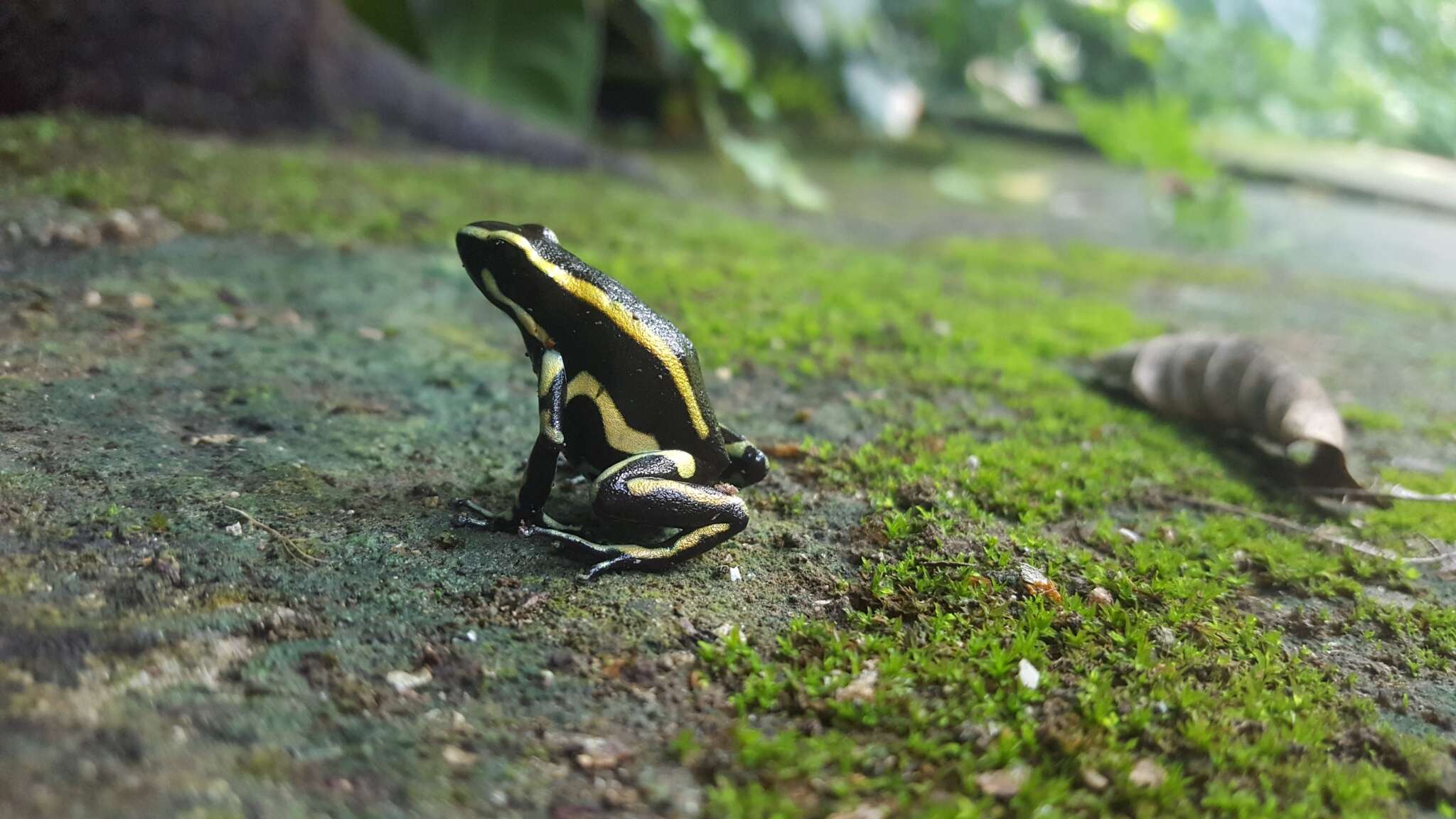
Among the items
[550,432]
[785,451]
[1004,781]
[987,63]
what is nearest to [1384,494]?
[785,451]

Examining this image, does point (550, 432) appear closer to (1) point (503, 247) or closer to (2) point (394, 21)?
(1) point (503, 247)

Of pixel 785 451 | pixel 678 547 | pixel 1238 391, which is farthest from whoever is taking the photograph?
pixel 1238 391

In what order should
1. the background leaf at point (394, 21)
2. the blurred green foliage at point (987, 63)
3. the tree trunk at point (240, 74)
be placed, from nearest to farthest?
the tree trunk at point (240, 74)
the background leaf at point (394, 21)
the blurred green foliage at point (987, 63)

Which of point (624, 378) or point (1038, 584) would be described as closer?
point (1038, 584)

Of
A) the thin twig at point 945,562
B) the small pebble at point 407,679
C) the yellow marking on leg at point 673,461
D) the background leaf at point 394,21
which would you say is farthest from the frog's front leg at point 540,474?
the background leaf at point 394,21

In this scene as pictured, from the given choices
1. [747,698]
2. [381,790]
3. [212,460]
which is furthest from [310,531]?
[747,698]

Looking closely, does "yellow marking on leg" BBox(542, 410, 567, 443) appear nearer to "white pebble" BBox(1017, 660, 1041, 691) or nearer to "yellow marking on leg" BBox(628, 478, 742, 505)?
"yellow marking on leg" BBox(628, 478, 742, 505)

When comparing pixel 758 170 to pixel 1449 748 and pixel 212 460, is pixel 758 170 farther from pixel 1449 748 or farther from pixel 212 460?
pixel 1449 748

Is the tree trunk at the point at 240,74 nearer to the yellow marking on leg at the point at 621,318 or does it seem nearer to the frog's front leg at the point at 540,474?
the yellow marking on leg at the point at 621,318
